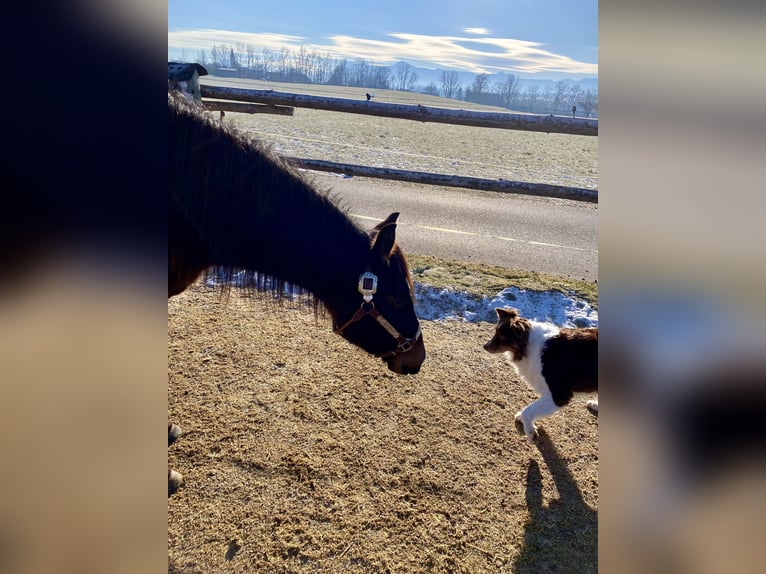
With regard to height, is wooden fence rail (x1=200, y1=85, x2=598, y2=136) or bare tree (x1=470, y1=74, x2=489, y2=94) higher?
bare tree (x1=470, y1=74, x2=489, y2=94)

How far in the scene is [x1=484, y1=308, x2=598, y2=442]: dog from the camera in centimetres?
326

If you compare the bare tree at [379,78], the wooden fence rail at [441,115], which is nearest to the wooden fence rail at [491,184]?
the wooden fence rail at [441,115]

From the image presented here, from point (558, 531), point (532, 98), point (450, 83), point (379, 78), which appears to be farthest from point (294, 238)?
point (379, 78)

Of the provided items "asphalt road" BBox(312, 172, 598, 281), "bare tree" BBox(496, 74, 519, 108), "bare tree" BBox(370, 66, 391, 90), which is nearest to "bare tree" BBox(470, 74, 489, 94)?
"bare tree" BBox(496, 74, 519, 108)

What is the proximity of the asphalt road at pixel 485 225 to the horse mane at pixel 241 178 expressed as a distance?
347cm

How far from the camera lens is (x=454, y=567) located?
99.1 inches

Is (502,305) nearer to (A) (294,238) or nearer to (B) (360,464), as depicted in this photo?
(B) (360,464)

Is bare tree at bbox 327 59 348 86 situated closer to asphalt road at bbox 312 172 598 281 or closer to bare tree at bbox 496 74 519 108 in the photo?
bare tree at bbox 496 74 519 108

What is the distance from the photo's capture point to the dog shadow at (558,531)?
258 cm

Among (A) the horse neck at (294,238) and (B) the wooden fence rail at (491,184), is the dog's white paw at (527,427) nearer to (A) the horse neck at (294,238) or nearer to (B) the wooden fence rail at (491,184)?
(A) the horse neck at (294,238)

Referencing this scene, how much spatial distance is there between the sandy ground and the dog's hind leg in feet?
0.48
